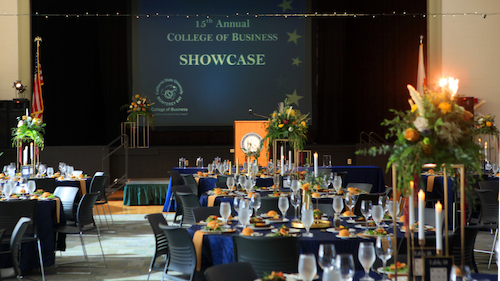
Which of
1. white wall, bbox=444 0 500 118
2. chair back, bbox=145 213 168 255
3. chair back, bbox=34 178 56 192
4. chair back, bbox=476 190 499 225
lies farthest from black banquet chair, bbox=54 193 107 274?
white wall, bbox=444 0 500 118

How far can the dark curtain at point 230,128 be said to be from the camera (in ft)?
49.5

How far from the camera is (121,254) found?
21.5 ft

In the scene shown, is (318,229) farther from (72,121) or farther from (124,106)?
(72,121)

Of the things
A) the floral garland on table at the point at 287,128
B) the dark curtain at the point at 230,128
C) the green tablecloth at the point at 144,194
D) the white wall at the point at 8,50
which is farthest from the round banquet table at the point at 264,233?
the white wall at the point at 8,50

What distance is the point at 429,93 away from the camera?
229 cm

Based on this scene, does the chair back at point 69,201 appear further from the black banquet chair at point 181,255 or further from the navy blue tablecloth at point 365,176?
the navy blue tablecloth at point 365,176

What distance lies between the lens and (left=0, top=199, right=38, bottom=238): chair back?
5.27 metres

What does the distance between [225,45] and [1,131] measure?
668cm

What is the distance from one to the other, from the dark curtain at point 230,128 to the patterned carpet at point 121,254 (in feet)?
23.7

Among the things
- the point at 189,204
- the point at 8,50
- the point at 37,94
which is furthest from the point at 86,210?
the point at 8,50

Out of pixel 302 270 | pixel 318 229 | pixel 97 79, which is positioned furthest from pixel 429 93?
pixel 97 79

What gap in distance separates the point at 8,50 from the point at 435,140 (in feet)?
47.5

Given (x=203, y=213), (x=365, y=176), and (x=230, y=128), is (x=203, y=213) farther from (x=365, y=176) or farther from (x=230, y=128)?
(x=230, y=128)

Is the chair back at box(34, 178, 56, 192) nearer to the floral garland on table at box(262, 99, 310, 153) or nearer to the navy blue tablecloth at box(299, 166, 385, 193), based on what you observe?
the floral garland on table at box(262, 99, 310, 153)
